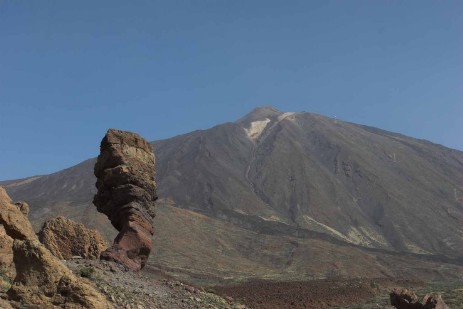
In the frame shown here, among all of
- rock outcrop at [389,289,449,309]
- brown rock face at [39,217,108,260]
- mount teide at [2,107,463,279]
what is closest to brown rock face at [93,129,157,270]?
brown rock face at [39,217,108,260]

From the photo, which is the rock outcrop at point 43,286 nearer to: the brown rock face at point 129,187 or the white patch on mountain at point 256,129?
the brown rock face at point 129,187

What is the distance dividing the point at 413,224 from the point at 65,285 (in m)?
100

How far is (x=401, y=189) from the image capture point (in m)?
117

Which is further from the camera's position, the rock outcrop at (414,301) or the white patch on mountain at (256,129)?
the white patch on mountain at (256,129)

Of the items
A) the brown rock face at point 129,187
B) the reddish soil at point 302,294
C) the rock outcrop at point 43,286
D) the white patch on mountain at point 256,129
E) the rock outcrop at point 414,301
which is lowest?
the reddish soil at point 302,294

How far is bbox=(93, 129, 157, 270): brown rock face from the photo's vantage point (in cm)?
1686

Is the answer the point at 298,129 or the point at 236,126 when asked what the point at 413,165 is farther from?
the point at 236,126

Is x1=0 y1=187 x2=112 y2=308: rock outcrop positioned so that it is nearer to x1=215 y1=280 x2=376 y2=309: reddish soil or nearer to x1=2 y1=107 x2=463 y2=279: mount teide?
x1=215 y1=280 x2=376 y2=309: reddish soil

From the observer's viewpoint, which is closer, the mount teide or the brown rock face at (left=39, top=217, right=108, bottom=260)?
the brown rock face at (left=39, top=217, right=108, bottom=260)

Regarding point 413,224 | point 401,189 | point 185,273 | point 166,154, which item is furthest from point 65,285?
point 166,154

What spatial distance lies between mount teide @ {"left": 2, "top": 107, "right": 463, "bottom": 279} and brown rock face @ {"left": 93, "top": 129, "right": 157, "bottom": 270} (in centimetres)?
3642

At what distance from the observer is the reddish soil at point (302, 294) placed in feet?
101

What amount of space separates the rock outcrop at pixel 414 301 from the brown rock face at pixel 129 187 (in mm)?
8148

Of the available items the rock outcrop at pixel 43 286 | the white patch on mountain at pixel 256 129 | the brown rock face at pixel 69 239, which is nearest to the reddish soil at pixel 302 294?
the brown rock face at pixel 69 239
